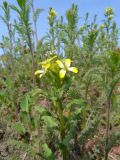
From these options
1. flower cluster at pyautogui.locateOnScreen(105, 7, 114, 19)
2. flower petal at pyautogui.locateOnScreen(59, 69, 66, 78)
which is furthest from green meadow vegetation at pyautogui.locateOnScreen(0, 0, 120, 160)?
flower cluster at pyautogui.locateOnScreen(105, 7, 114, 19)

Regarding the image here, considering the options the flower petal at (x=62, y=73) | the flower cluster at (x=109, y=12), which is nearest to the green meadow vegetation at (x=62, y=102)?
the flower petal at (x=62, y=73)

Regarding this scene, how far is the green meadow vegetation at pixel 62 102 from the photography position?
280 centimetres

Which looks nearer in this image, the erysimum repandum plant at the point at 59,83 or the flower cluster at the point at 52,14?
the erysimum repandum plant at the point at 59,83

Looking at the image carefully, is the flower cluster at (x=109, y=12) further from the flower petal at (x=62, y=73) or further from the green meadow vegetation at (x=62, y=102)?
the flower petal at (x=62, y=73)

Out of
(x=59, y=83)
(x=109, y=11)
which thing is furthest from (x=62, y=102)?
(x=109, y=11)

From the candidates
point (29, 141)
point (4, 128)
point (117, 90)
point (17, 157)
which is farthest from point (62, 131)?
point (117, 90)

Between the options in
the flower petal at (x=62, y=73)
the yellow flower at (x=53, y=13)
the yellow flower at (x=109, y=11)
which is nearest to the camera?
the flower petal at (x=62, y=73)

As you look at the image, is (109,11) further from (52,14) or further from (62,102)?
(62,102)

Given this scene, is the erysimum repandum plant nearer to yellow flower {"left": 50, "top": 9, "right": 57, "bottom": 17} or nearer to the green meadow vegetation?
the green meadow vegetation

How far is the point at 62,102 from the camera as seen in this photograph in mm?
3270

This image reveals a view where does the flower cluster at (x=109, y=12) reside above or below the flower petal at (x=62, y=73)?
above

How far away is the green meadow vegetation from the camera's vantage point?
2.80 meters

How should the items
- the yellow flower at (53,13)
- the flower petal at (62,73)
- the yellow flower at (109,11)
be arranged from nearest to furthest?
the flower petal at (62,73)
the yellow flower at (53,13)
the yellow flower at (109,11)

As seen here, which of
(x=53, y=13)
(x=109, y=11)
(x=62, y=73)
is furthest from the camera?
(x=109, y=11)
